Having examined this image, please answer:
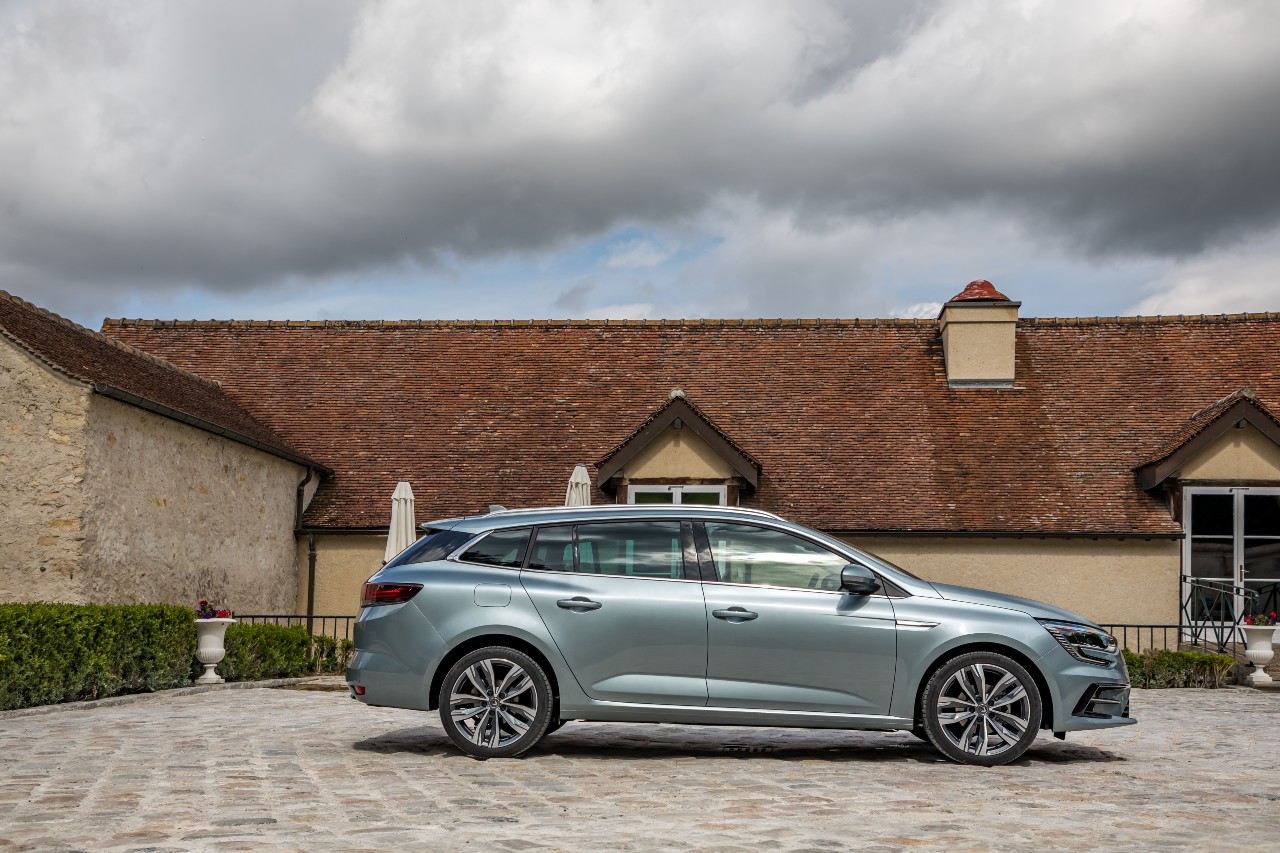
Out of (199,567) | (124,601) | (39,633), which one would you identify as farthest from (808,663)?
(199,567)

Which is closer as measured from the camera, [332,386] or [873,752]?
[873,752]

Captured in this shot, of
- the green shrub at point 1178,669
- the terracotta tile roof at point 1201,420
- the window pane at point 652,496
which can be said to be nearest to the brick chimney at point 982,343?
the terracotta tile roof at point 1201,420

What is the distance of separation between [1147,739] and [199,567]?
13.5 m

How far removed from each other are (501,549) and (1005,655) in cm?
358

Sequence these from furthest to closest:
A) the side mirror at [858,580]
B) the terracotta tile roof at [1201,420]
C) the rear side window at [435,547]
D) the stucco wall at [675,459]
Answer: the stucco wall at [675,459]
the terracotta tile roof at [1201,420]
the rear side window at [435,547]
the side mirror at [858,580]

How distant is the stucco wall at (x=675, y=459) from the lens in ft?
73.6

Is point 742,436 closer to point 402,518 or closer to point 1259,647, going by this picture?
point 402,518

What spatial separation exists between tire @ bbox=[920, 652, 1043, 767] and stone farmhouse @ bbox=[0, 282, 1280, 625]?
11954 millimetres

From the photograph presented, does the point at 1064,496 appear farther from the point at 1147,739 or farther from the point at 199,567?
the point at 199,567

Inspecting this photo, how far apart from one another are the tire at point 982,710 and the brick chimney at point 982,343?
16.7 m

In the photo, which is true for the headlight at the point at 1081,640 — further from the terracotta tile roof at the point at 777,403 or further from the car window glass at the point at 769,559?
the terracotta tile roof at the point at 777,403

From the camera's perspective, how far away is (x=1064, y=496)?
22.5 meters

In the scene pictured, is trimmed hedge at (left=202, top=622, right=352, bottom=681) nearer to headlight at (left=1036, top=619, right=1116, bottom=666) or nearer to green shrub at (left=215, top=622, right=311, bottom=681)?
green shrub at (left=215, top=622, right=311, bottom=681)

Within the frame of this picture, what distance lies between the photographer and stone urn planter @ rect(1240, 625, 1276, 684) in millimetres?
17969
